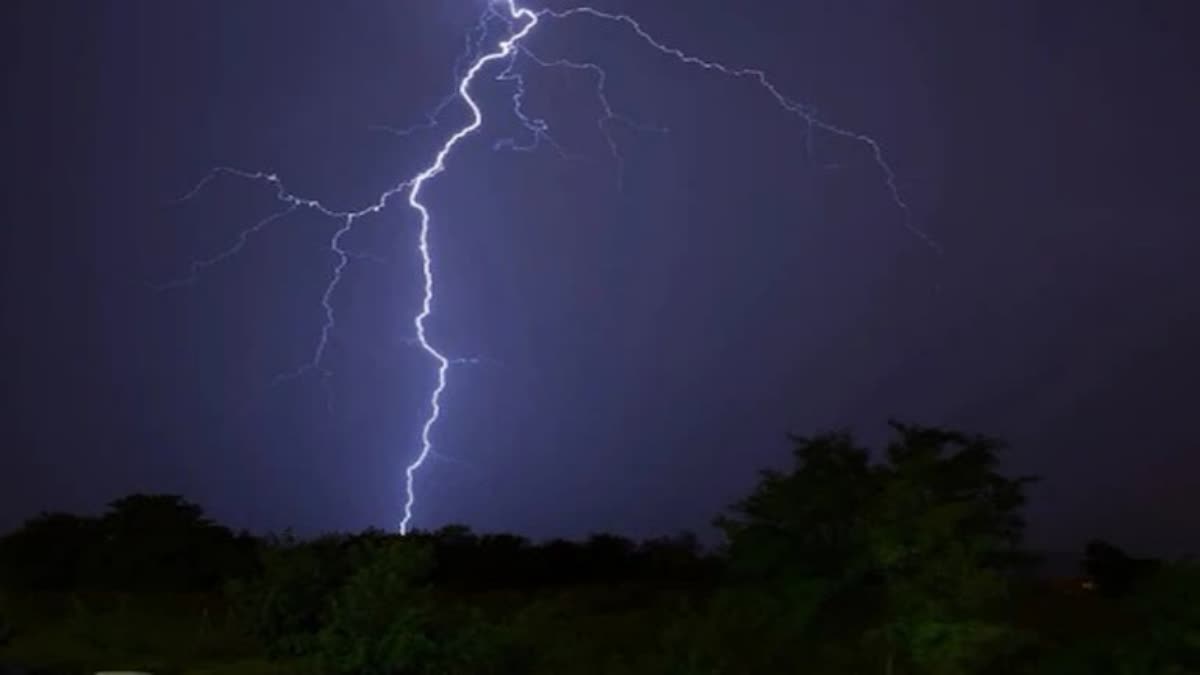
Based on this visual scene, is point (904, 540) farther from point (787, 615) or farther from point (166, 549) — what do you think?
point (166, 549)

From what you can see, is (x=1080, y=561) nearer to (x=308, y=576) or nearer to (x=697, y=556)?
(x=697, y=556)

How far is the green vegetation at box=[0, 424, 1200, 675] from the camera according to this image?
1419 cm

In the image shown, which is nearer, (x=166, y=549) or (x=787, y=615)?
(x=787, y=615)

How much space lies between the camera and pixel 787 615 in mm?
16406

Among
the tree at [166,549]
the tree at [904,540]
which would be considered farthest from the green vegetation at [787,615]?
the tree at [166,549]

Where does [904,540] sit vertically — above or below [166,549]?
below

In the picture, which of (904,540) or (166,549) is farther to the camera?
(166,549)

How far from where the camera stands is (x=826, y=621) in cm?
1667

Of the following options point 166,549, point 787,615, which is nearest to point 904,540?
point 787,615

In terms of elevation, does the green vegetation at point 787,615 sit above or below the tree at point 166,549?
below

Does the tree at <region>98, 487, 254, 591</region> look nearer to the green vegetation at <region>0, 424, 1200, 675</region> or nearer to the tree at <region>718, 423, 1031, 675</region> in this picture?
→ the green vegetation at <region>0, 424, 1200, 675</region>

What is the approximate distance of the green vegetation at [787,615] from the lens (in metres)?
14.2

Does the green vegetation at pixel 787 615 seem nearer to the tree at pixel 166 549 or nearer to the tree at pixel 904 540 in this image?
the tree at pixel 904 540

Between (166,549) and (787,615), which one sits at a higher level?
(166,549)
